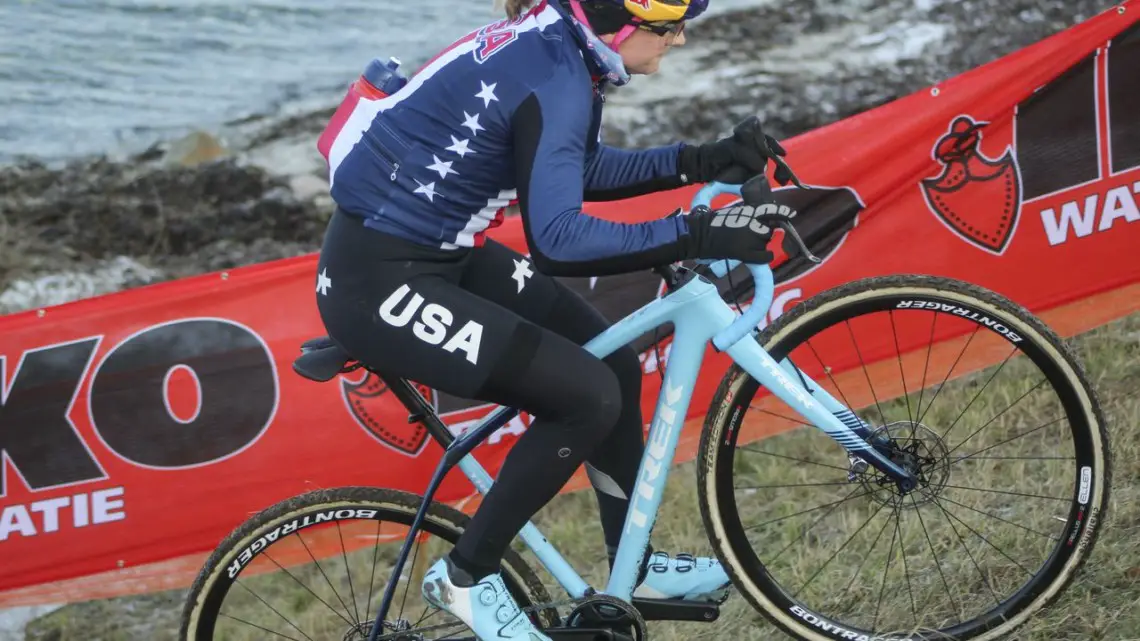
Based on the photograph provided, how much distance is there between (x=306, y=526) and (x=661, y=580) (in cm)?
100

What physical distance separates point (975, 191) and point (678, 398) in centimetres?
243

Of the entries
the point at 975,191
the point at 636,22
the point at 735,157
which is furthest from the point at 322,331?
the point at 975,191

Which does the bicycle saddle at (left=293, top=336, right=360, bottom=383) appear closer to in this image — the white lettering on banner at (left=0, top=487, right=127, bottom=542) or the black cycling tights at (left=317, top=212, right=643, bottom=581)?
the black cycling tights at (left=317, top=212, right=643, bottom=581)

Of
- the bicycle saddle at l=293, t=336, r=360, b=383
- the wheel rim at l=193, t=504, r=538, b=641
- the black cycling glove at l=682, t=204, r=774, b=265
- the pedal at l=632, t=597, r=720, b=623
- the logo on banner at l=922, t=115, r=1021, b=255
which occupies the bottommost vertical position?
the wheel rim at l=193, t=504, r=538, b=641

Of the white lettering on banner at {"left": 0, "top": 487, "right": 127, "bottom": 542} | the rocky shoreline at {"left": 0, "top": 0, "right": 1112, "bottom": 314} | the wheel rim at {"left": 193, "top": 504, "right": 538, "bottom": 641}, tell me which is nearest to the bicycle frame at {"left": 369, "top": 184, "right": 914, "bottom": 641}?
the wheel rim at {"left": 193, "top": 504, "right": 538, "bottom": 641}

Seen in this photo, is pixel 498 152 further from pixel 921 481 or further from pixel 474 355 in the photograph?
pixel 921 481

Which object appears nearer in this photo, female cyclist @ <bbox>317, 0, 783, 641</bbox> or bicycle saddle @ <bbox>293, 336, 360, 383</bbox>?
female cyclist @ <bbox>317, 0, 783, 641</bbox>

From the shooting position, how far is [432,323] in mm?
2746

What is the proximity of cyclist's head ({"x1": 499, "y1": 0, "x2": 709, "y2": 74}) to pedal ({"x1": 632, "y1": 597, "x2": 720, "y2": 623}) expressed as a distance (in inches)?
56.9

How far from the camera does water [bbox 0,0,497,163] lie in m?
6.70

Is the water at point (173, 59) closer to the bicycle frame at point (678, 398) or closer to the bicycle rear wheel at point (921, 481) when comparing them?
the bicycle rear wheel at point (921, 481)

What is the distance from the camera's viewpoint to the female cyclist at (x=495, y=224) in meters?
2.58

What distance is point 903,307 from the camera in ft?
9.37

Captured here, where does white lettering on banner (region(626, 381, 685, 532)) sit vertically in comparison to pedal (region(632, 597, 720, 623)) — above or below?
above
